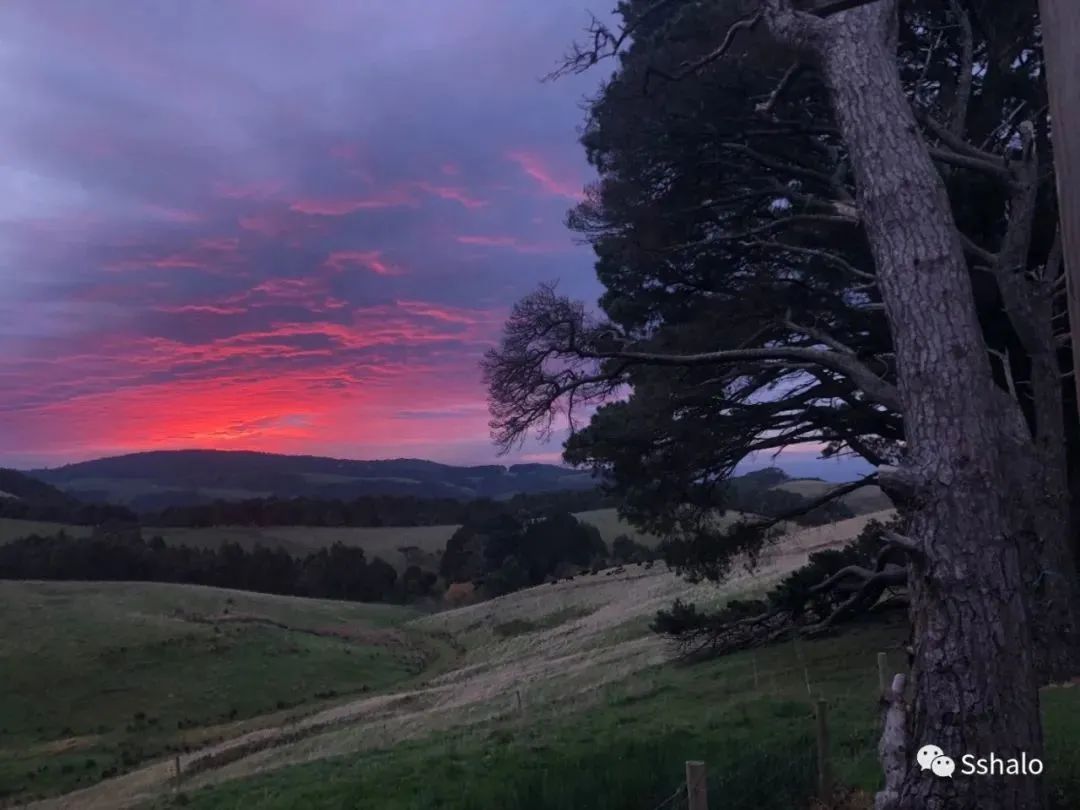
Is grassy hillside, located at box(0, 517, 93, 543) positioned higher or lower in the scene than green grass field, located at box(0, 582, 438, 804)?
higher

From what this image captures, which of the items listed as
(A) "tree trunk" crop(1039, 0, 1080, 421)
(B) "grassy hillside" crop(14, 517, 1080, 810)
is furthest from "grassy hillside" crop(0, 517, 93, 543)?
(A) "tree trunk" crop(1039, 0, 1080, 421)

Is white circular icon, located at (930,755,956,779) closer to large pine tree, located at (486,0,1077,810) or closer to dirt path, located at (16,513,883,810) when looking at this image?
large pine tree, located at (486,0,1077,810)

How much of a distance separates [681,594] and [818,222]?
2820cm

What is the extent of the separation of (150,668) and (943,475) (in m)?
41.9

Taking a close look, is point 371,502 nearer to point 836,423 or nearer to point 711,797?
point 836,423

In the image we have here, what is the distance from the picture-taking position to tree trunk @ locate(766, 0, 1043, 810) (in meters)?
6.19

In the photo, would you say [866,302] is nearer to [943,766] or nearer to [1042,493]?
[1042,493]

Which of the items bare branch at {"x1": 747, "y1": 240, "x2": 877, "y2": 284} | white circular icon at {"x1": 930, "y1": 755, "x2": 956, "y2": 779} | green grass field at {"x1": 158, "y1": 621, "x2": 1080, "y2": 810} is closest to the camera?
white circular icon at {"x1": 930, "y1": 755, "x2": 956, "y2": 779}

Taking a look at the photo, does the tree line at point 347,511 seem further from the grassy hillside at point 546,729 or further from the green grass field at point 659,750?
the green grass field at point 659,750

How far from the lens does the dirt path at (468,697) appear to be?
21277mm

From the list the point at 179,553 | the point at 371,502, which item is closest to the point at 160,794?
the point at 179,553

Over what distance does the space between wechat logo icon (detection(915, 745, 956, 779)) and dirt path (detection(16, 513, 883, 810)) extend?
14.4 meters

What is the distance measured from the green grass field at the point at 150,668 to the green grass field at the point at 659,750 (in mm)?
15942

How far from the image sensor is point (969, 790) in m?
5.98
